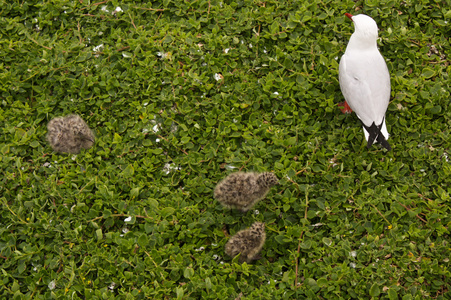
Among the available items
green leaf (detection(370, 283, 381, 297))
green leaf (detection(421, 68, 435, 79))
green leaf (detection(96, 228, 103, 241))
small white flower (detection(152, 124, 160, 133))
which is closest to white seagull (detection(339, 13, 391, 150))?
green leaf (detection(421, 68, 435, 79))

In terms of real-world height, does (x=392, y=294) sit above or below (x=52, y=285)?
above

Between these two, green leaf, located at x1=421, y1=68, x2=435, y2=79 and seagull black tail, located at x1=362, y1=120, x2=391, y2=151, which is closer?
seagull black tail, located at x1=362, y1=120, x2=391, y2=151

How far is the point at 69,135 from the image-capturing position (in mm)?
4004

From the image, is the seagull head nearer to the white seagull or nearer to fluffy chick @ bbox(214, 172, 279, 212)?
the white seagull

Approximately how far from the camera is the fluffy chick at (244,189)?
3.56 m

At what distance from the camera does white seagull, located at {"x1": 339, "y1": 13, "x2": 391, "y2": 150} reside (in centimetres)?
368

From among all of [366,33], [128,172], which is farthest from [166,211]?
[366,33]

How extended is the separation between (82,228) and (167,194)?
791mm

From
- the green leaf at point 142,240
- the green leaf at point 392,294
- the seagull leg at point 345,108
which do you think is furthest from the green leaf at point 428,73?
the green leaf at point 142,240

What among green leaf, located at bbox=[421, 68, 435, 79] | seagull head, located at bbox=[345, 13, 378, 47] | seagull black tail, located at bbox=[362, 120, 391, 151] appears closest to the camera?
seagull black tail, located at bbox=[362, 120, 391, 151]

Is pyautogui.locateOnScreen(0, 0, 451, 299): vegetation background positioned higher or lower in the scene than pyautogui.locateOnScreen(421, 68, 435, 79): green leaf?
lower

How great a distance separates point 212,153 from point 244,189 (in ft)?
2.04

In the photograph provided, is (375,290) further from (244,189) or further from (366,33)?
(366,33)

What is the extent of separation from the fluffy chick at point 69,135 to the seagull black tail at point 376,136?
260 centimetres
